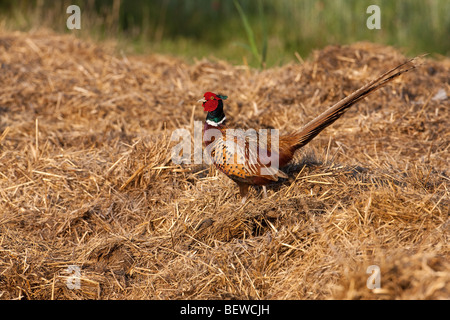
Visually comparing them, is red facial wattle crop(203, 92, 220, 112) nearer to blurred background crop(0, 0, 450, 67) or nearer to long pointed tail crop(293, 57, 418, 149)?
long pointed tail crop(293, 57, 418, 149)

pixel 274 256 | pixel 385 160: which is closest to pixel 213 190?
pixel 274 256

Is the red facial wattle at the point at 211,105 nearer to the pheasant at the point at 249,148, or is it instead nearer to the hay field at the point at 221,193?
the pheasant at the point at 249,148

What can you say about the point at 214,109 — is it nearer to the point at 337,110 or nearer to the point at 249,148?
the point at 249,148

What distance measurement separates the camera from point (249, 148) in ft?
12.0

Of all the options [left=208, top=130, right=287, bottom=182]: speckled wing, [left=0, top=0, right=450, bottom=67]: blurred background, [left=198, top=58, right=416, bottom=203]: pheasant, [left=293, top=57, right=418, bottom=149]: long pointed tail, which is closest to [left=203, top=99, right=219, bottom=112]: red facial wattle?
[left=198, top=58, right=416, bottom=203]: pheasant

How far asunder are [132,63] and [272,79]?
2095 millimetres

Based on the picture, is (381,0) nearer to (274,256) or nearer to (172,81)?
(172,81)

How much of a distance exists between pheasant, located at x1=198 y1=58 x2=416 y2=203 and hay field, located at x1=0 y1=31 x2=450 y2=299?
0.20 meters

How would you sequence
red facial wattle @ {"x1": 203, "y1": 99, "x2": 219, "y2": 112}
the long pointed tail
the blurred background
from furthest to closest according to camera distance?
the blurred background < red facial wattle @ {"x1": 203, "y1": 99, "x2": 219, "y2": 112} < the long pointed tail

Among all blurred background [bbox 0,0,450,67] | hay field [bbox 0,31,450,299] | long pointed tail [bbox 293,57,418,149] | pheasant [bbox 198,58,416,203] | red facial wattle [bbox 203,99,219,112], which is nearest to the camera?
hay field [bbox 0,31,450,299]

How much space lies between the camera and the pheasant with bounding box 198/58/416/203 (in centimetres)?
360

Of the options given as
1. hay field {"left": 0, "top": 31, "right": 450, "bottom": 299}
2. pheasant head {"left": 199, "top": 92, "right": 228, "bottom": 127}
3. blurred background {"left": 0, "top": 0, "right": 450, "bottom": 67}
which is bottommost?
hay field {"left": 0, "top": 31, "right": 450, "bottom": 299}

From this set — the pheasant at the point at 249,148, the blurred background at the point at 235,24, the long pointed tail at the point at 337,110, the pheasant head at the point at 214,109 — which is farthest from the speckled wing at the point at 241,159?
the blurred background at the point at 235,24
